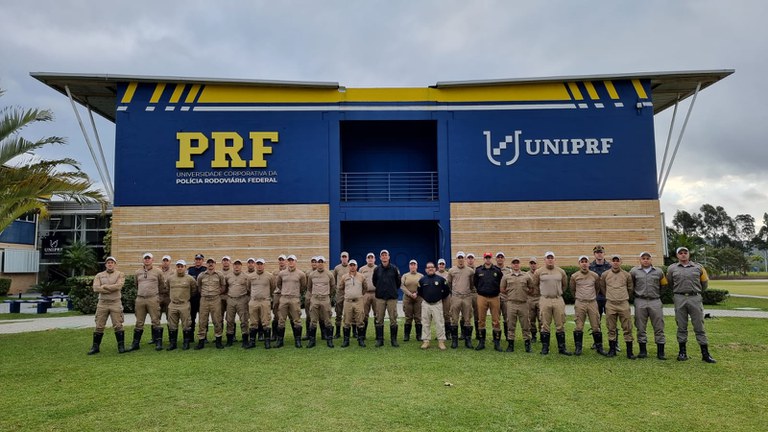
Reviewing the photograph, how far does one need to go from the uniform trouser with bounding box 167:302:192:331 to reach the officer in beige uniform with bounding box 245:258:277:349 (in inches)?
47.4

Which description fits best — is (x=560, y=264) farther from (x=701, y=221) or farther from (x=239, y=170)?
(x=701, y=221)

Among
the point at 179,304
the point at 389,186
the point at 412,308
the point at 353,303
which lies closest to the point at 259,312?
the point at 179,304

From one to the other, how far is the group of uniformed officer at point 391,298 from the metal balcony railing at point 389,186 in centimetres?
830

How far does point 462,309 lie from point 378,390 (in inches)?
149

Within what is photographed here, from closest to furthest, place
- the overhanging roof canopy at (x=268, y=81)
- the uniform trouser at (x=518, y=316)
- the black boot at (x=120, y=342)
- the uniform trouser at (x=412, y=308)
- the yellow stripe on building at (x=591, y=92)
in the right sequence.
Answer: the uniform trouser at (x=518, y=316) → the black boot at (x=120, y=342) → the uniform trouser at (x=412, y=308) → the overhanging roof canopy at (x=268, y=81) → the yellow stripe on building at (x=591, y=92)

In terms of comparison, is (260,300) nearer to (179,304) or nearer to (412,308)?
(179,304)

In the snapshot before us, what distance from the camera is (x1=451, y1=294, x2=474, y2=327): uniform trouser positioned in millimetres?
9797

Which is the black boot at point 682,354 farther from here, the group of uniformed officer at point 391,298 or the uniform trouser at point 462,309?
the uniform trouser at point 462,309

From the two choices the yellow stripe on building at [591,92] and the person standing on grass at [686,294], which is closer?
the person standing on grass at [686,294]

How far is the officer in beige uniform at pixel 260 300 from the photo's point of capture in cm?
990

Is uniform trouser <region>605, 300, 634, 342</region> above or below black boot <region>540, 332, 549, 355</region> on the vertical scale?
above

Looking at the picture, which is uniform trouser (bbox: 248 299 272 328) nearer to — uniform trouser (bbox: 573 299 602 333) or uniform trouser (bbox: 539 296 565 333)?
uniform trouser (bbox: 539 296 565 333)

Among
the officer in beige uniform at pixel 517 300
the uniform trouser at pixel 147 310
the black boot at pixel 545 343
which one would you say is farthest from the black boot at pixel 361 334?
the uniform trouser at pixel 147 310

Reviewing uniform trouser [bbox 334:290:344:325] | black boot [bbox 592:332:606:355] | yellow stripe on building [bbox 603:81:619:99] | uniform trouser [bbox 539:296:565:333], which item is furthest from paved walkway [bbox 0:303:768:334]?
yellow stripe on building [bbox 603:81:619:99]
